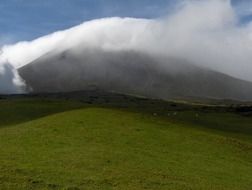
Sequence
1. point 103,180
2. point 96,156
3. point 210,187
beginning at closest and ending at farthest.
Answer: point 103,180, point 210,187, point 96,156

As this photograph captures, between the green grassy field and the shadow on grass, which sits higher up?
the shadow on grass

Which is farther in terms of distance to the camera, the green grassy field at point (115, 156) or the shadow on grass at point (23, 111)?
the shadow on grass at point (23, 111)

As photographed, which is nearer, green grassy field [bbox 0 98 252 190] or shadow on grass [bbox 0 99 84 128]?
green grassy field [bbox 0 98 252 190]

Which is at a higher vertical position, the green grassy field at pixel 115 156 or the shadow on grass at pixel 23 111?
the shadow on grass at pixel 23 111

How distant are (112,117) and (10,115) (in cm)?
1523

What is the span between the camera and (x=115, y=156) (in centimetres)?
3356

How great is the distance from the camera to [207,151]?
41062 mm

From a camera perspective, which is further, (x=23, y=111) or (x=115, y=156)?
(x=23, y=111)

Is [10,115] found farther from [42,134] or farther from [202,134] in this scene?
[202,134]

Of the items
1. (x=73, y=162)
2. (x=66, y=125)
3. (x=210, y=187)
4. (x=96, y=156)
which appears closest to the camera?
(x=210, y=187)

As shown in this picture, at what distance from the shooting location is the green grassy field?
26.1 metres

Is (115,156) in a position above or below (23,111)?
below

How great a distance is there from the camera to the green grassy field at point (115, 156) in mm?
26109

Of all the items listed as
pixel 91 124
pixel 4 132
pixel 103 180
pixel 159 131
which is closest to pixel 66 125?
pixel 91 124
